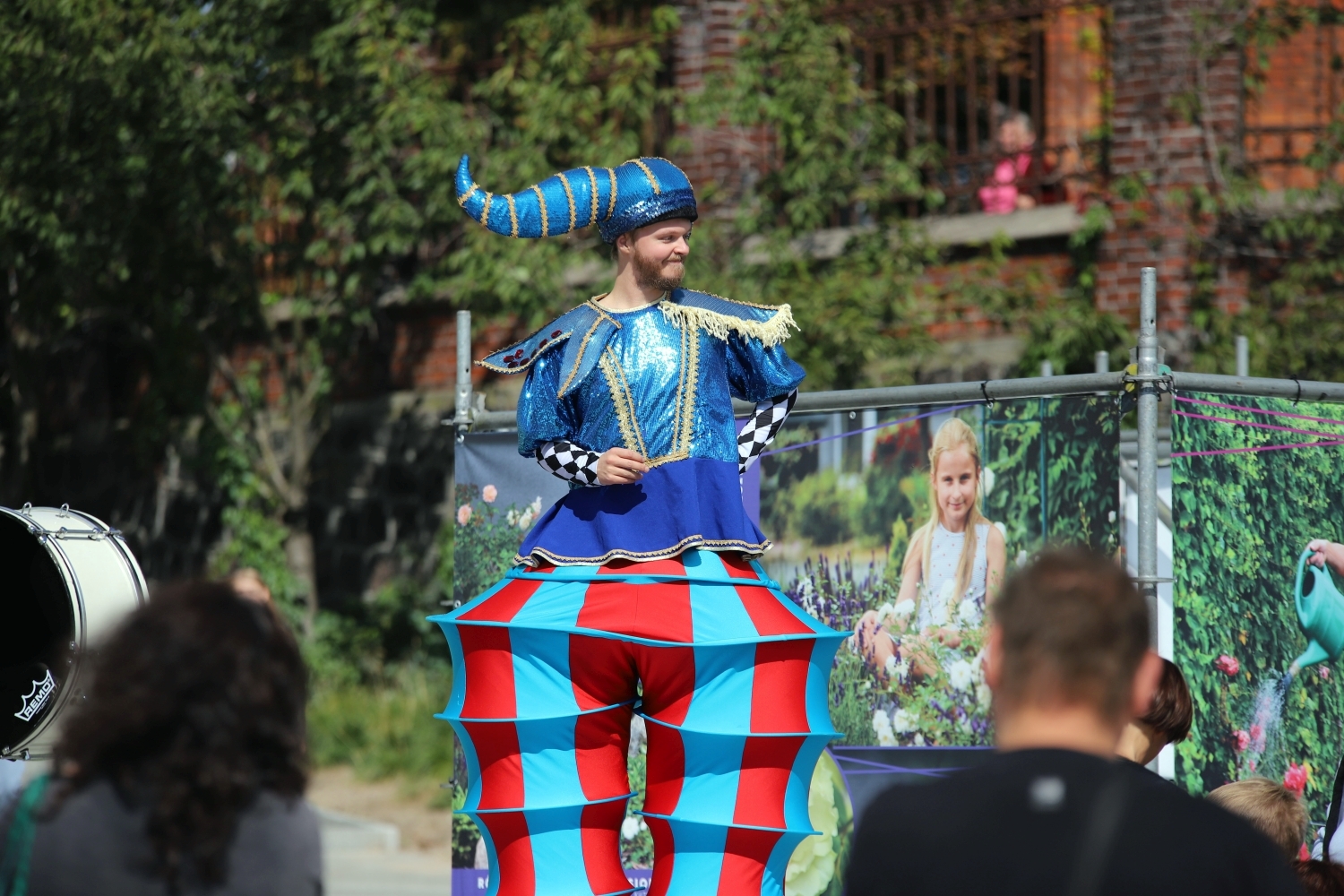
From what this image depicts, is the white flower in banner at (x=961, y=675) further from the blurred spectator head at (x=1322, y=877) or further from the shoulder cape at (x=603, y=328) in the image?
the blurred spectator head at (x=1322, y=877)

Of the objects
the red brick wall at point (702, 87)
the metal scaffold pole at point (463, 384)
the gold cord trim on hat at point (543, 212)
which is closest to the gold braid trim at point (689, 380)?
the gold cord trim on hat at point (543, 212)

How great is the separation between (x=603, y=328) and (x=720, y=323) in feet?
0.88

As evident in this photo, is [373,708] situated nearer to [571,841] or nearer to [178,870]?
[571,841]

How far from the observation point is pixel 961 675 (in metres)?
4.37

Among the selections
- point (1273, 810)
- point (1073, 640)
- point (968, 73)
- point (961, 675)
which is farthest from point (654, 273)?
point (968, 73)

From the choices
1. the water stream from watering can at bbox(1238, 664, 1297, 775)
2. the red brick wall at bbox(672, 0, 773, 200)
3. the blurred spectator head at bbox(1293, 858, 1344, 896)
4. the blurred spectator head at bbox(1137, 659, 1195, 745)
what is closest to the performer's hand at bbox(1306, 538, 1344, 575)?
the water stream from watering can at bbox(1238, 664, 1297, 775)

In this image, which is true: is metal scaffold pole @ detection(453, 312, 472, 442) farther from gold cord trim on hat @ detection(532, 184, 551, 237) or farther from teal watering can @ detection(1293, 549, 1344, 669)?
teal watering can @ detection(1293, 549, 1344, 669)

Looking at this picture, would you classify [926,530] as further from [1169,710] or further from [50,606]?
[50,606]

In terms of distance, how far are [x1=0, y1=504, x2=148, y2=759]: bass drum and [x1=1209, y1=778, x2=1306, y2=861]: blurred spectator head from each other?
284 cm

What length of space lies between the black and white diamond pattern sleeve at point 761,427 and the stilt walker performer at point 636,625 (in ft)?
0.31

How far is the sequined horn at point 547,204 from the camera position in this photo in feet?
11.6

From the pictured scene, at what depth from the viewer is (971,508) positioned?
14.4ft

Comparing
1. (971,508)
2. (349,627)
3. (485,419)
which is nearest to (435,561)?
(349,627)

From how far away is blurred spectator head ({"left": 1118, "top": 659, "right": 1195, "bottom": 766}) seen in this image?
10.5ft
